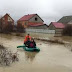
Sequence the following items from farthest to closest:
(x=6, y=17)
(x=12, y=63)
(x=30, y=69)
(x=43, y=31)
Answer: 1. (x=6, y=17)
2. (x=43, y=31)
3. (x=12, y=63)
4. (x=30, y=69)

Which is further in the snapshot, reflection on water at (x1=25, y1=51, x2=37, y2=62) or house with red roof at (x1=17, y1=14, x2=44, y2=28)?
house with red roof at (x1=17, y1=14, x2=44, y2=28)

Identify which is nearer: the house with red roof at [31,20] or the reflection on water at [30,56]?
the reflection on water at [30,56]

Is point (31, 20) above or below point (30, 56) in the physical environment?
above

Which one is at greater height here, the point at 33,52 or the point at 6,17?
the point at 6,17

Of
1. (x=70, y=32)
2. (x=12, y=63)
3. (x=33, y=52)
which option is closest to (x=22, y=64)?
(x=12, y=63)

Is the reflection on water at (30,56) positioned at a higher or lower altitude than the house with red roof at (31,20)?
lower

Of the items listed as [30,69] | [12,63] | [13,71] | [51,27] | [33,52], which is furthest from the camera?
[51,27]

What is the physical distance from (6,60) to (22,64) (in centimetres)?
119

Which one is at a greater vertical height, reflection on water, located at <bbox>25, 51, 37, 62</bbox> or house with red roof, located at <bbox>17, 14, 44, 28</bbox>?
house with red roof, located at <bbox>17, 14, 44, 28</bbox>

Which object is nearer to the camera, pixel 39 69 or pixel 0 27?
pixel 39 69

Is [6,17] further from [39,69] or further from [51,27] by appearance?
[39,69]

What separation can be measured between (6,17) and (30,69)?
59.0 m

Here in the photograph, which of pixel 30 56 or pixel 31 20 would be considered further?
pixel 31 20

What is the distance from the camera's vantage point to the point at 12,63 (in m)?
13.0
